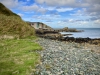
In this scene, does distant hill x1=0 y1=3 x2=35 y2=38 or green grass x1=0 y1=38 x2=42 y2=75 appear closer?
green grass x1=0 y1=38 x2=42 y2=75

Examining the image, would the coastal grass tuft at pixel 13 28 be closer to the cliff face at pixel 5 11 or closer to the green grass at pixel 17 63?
the green grass at pixel 17 63

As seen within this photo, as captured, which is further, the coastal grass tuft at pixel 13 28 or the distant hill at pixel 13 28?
the distant hill at pixel 13 28

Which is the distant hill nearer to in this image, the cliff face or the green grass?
the green grass

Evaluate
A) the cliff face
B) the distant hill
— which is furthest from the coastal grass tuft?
the cliff face

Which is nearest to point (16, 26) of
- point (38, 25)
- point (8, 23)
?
point (8, 23)

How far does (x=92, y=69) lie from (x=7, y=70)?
730 cm

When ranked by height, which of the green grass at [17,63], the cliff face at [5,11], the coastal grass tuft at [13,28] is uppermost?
the cliff face at [5,11]

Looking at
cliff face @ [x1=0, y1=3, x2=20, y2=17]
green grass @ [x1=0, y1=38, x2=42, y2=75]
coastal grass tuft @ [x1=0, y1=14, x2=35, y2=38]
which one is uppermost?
cliff face @ [x1=0, y1=3, x2=20, y2=17]

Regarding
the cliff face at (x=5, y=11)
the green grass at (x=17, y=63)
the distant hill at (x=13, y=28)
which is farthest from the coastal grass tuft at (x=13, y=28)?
the cliff face at (x=5, y=11)

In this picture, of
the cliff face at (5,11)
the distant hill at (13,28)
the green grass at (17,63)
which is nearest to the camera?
the green grass at (17,63)

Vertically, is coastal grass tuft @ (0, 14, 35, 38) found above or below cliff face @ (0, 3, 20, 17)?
below

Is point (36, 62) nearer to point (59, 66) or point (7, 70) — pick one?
point (59, 66)

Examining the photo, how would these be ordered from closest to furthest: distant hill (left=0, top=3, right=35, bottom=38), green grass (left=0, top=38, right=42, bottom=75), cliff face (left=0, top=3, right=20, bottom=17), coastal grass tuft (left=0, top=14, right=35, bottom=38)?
green grass (left=0, top=38, right=42, bottom=75) < coastal grass tuft (left=0, top=14, right=35, bottom=38) < distant hill (left=0, top=3, right=35, bottom=38) < cliff face (left=0, top=3, right=20, bottom=17)

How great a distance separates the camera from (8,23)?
29781 millimetres
